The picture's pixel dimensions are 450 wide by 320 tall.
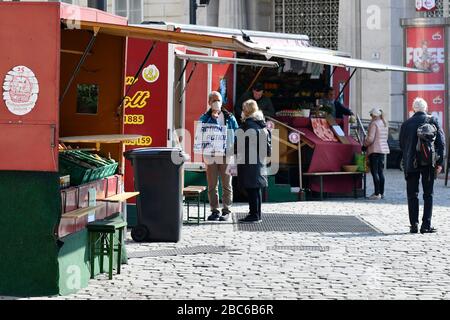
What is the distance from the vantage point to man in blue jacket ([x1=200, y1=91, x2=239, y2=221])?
52.6 ft

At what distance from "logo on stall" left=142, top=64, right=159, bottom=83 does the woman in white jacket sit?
7137 millimetres

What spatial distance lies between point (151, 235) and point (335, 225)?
137 inches

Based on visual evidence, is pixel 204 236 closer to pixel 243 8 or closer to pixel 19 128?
pixel 19 128

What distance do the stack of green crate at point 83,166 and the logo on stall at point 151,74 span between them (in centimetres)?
420

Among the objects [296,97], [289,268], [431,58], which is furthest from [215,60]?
[431,58]

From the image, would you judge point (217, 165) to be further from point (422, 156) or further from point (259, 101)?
point (259, 101)

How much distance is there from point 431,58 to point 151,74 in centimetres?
1217

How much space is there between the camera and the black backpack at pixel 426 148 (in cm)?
1462

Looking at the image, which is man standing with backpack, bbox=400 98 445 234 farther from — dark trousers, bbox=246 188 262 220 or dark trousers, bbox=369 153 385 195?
dark trousers, bbox=369 153 385 195

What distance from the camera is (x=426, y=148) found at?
14625 millimetres

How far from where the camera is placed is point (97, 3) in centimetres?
1611

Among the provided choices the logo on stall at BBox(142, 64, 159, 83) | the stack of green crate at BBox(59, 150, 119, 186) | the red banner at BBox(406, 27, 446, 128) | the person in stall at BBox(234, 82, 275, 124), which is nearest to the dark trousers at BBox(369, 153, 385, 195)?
the person in stall at BBox(234, 82, 275, 124)

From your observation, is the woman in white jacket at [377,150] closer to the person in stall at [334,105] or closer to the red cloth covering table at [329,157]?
the red cloth covering table at [329,157]
